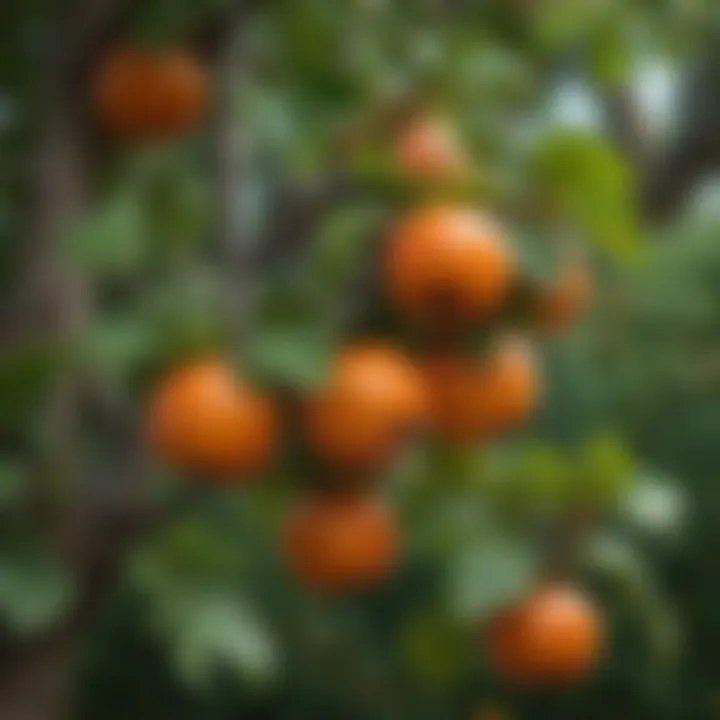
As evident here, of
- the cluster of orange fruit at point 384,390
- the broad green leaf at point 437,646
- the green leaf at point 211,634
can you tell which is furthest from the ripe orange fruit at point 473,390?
the broad green leaf at point 437,646

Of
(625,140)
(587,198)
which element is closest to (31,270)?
(587,198)

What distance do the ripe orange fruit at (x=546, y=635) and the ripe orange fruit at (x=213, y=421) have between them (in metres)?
0.14

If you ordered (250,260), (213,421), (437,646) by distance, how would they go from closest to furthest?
(213,421) → (250,260) → (437,646)

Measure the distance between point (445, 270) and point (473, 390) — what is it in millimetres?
50

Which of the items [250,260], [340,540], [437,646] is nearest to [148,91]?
[250,260]

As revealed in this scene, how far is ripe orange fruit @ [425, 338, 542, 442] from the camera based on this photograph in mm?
589

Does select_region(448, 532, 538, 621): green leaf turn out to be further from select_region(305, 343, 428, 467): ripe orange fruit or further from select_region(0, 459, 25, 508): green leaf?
select_region(0, 459, 25, 508): green leaf

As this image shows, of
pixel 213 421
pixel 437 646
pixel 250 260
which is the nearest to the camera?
pixel 213 421

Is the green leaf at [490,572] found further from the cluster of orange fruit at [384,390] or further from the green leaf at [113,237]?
the green leaf at [113,237]

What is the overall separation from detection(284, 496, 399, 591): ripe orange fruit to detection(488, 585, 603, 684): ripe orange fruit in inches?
2.3

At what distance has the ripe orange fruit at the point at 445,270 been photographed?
0.57 meters

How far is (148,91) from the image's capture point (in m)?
0.63

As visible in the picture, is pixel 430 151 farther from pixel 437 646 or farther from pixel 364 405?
pixel 437 646

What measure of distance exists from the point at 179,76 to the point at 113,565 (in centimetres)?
18
